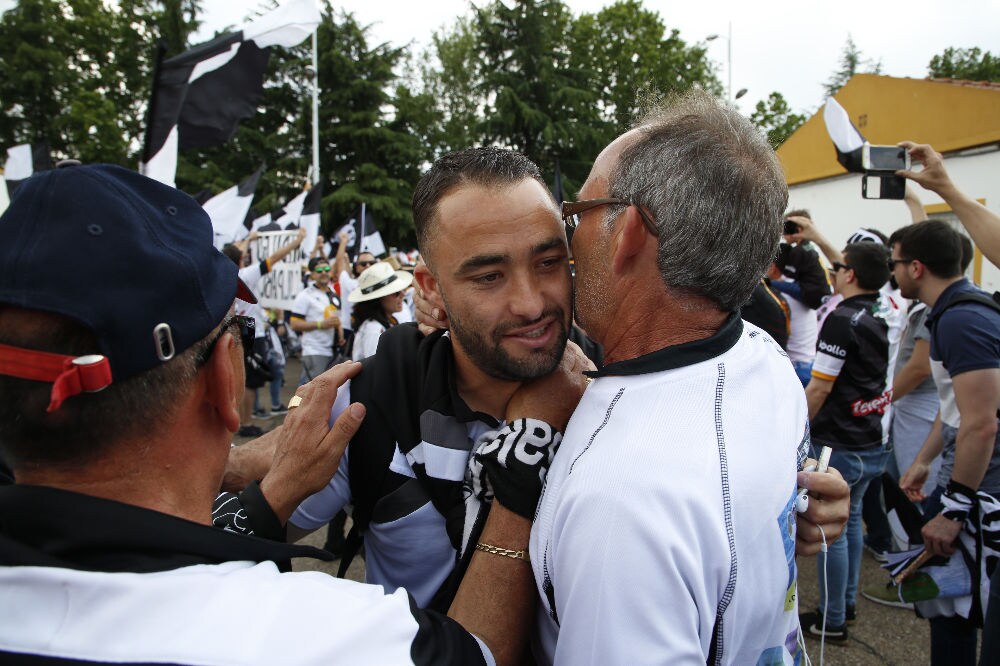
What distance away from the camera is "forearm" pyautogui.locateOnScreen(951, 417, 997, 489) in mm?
2873

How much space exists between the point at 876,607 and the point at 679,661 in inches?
163

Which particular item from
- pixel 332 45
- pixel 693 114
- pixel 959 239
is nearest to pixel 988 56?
pixel 332 45

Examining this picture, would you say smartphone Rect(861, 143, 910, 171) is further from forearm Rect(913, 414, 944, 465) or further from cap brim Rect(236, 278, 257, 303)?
cap brim Rect(236, 278, 257, 303)

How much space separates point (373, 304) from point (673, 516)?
16.7ft

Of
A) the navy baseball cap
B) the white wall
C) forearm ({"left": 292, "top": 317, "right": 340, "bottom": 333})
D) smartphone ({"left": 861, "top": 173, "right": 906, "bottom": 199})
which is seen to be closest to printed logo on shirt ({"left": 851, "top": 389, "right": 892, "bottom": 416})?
smartphone ({"left": 861, "top": 173, "right": 906, "bottom": 199})

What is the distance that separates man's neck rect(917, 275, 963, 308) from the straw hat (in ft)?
13.4

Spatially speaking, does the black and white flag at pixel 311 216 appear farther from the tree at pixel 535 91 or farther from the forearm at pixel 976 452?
the tree at pixel 535 91

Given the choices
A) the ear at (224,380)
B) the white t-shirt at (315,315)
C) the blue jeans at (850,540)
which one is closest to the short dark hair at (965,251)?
the blue jeans at (850,540)

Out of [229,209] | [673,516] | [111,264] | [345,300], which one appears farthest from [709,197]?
[345,300]

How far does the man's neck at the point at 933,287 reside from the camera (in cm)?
334

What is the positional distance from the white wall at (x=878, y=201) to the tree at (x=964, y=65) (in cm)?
2947

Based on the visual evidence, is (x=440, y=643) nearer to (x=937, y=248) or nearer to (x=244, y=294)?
(x=244, y=294)

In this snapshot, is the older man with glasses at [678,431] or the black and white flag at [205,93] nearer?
the older man with glasses at [678,431]

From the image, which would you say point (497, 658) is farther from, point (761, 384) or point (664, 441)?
point (761, 384)
